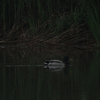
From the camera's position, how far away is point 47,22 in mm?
15211

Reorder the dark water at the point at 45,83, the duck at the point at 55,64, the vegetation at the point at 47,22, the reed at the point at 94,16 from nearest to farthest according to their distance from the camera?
1. the dark water at the point at 45,83
2. the duck at the point at 55,64
3. the reed at the point at 94,16
4. the vegetation at the point at 47,22

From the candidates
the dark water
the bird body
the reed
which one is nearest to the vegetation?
the reed

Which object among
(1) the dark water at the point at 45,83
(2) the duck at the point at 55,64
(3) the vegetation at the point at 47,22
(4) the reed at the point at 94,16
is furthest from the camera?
(3) the vegetation at the point at 47,22

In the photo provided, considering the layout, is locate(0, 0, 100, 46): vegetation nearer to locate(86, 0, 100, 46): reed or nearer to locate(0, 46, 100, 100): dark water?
locate(86, 0, 100, 46): reed

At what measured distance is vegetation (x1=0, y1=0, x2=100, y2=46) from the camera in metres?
15.0

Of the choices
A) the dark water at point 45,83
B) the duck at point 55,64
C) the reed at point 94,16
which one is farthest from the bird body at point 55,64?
the reed at point 94,16

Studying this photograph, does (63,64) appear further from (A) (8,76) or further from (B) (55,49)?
(B) (55,49)

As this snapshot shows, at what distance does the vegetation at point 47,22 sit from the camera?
49.1 ft

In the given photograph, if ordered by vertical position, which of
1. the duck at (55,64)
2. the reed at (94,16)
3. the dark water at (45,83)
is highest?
the reed at (94,16)

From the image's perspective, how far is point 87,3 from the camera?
13625 mm

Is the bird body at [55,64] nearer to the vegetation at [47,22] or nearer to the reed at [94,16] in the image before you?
the reed at [94,16]

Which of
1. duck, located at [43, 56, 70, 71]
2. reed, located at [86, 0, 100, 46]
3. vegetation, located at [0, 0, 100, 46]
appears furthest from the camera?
vegetation, located at [0, 0, 100, 46]

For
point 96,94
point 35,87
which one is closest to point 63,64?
point 35,87

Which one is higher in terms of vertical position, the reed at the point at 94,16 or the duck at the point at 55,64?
the reed at the point at 94,16
